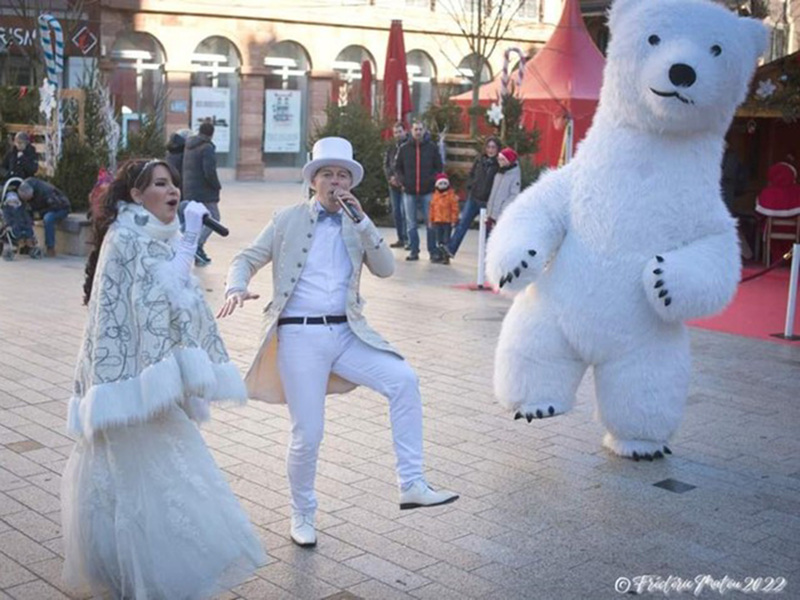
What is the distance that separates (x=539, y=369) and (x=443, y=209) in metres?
8.56

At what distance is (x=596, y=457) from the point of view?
6.62 metres

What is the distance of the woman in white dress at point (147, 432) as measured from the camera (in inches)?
163

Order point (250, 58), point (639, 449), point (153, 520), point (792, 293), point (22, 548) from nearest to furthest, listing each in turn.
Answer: point (153, 520) < point (22, 548) < point (639, 449) < point (792, 293) < point (250, 58)

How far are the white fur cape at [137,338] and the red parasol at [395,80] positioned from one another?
56.9 ft

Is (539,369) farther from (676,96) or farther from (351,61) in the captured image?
(351,61)

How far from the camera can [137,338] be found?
4.20 metres

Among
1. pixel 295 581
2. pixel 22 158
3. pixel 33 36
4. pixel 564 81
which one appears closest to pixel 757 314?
pixel 295 581

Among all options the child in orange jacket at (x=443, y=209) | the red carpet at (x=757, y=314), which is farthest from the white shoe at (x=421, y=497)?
the child in orange jacket at (x=443, y=209)

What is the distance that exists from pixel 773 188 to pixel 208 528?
40.3 ft

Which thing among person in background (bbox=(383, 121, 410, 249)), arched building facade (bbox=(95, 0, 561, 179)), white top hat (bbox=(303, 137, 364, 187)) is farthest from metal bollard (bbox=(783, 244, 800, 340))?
arched building facade (bbox=(95, 0, 561, 179))

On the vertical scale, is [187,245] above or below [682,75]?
below

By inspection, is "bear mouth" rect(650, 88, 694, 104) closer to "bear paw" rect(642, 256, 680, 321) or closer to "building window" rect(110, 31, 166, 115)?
"bear paw" rect(642, 256, 680, 321)

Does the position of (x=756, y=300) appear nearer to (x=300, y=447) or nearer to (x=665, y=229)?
(x=665, y=229)

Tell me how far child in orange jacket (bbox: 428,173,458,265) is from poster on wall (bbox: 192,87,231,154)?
17128mm
